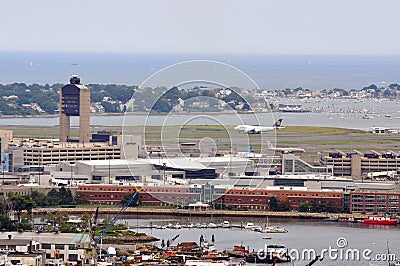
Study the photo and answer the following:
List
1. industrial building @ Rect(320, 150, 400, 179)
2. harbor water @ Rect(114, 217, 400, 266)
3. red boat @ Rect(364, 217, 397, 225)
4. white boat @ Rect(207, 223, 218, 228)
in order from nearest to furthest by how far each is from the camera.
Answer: harbor water @ Rect(114, 217, 400, 266) < white boat @ Rect(207, 223, 218, 228) < red boat @ Rect(364, 217, 397, 225) < industrial building @ Rect(320, 150, 400, 179)

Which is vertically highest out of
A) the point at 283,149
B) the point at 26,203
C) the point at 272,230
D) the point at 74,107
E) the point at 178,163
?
the point at 74,107

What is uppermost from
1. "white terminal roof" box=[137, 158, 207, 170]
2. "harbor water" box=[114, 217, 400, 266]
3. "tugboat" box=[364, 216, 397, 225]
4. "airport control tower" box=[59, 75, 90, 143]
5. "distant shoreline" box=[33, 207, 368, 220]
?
"airport control tower" box=[59, 75, 90, 143]

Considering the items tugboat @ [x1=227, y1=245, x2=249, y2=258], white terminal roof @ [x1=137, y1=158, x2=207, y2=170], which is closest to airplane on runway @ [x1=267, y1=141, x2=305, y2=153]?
white terminal roof @ [x1=137, y1=158, x2=207, y2=170]

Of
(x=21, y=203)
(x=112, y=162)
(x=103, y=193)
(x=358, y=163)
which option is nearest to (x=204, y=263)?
(x=21, y=203)

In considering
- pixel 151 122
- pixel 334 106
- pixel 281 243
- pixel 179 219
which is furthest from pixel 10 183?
pixel 334 106

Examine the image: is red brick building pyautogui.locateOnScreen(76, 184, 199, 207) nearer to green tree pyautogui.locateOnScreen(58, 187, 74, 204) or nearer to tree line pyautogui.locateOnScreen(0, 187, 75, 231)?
green tree pyautogui.locateOnScreen(58, 187, 74, 204)

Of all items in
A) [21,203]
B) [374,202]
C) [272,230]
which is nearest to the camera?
[272,230]

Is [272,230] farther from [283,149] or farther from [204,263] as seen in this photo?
[283,149]
